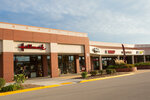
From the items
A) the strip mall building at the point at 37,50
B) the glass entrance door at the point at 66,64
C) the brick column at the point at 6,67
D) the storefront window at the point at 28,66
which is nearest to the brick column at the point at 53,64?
the strip mall building at the point at 37,50

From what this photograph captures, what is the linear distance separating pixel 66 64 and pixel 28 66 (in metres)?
7.35

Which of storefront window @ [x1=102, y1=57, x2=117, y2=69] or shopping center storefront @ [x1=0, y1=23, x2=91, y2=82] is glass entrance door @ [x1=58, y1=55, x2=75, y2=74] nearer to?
shopping center storefront @ [x1=0, y1=23, x2=91, y2=82]

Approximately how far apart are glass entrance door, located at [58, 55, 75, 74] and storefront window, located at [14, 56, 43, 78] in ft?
13.5

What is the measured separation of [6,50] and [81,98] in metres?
14.5

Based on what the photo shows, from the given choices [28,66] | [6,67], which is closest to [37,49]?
[28,66]

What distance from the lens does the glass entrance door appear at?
2908 centimetres

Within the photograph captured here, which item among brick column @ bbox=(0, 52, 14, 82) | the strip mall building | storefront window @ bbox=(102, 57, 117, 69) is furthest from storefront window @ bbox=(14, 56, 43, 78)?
storefront window @ bbox=(102, 57, 117, 69)

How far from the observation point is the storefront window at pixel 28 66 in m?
23.9

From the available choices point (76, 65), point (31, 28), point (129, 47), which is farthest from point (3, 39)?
point (129, 47)

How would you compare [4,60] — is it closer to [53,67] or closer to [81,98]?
[53,67]

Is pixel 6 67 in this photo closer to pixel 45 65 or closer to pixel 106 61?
pixel 45 65

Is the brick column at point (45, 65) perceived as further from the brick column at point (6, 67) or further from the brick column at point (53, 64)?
the brick column at point (6, 67)

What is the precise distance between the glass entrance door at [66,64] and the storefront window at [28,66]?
412 cm

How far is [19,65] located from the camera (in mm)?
24078
